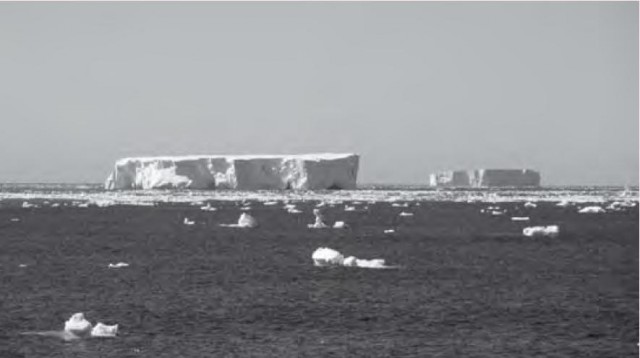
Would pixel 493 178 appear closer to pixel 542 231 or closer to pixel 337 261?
pixel 542 231

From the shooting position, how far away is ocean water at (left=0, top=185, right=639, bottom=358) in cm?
1445

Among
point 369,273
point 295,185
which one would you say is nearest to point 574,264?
point 369,273

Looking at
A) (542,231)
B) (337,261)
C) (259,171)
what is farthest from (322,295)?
(259,171)

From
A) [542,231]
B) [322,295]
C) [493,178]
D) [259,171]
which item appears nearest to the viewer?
[322,295]

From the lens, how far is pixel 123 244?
33.8m

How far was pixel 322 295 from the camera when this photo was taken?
63.9 ft

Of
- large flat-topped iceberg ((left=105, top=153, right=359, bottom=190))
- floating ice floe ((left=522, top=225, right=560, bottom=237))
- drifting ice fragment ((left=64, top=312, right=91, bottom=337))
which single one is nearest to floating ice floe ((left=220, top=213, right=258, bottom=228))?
floating ice floe ((left=522, top=225, right=560, bottom=237))

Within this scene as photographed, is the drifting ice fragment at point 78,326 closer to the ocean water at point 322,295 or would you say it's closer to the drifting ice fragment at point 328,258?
the ocean water at point 322,295

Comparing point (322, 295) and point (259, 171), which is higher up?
point (259, 171)

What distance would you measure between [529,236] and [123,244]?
13578 millimetres

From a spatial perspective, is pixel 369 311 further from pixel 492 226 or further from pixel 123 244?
pixel 492 226

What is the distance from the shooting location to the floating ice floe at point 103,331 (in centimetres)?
1481

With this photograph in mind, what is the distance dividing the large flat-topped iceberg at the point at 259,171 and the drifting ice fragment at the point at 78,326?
78.4 m

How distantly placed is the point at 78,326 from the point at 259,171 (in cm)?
7997
